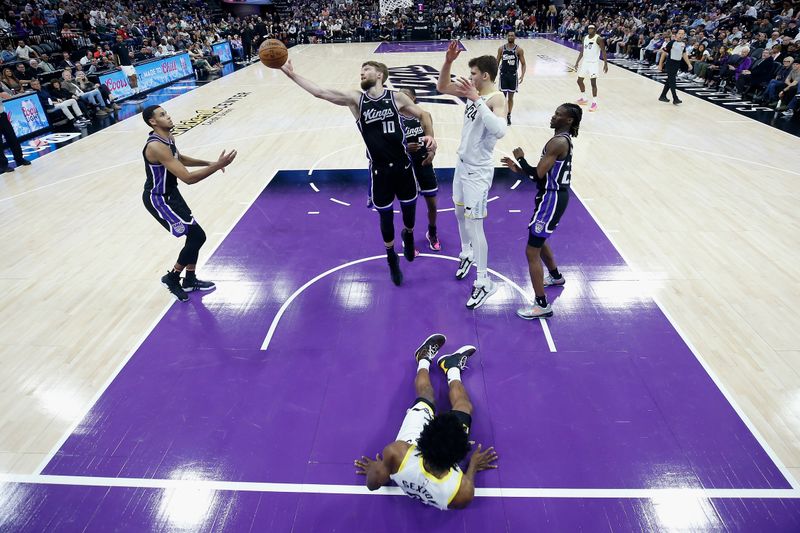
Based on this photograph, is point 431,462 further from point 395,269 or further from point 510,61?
point 510,61

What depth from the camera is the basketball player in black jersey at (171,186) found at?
179 inches

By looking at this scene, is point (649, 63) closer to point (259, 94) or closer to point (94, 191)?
point (259, 94)

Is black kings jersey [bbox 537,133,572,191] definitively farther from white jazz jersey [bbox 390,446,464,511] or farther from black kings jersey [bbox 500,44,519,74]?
black kings jersey [bbox 500,44,519,74]

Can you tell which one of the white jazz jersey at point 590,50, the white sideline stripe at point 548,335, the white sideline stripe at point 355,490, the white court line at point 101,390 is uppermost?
the white jazz jersey at point 590,50

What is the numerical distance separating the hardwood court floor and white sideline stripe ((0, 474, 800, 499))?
33 centimetres

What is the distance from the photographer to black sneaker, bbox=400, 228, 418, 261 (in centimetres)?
542

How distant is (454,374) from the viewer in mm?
3885

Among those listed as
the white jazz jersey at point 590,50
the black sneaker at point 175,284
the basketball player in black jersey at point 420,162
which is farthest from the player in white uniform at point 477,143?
the white jazz jersey at point 590,50

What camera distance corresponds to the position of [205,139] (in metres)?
10.7

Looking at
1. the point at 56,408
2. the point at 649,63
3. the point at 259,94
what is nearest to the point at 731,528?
the point at 56,408

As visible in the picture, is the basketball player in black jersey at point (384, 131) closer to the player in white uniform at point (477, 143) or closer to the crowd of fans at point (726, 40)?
the player in white uniform at point (477, 143)

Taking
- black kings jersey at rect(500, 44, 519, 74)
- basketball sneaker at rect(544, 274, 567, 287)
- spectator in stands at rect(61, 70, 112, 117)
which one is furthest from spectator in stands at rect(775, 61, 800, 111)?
spectator in stands at rect(61, 70, 112, 117)

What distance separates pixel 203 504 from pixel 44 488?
113 cm

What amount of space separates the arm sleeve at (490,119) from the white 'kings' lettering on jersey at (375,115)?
0.88 metres
